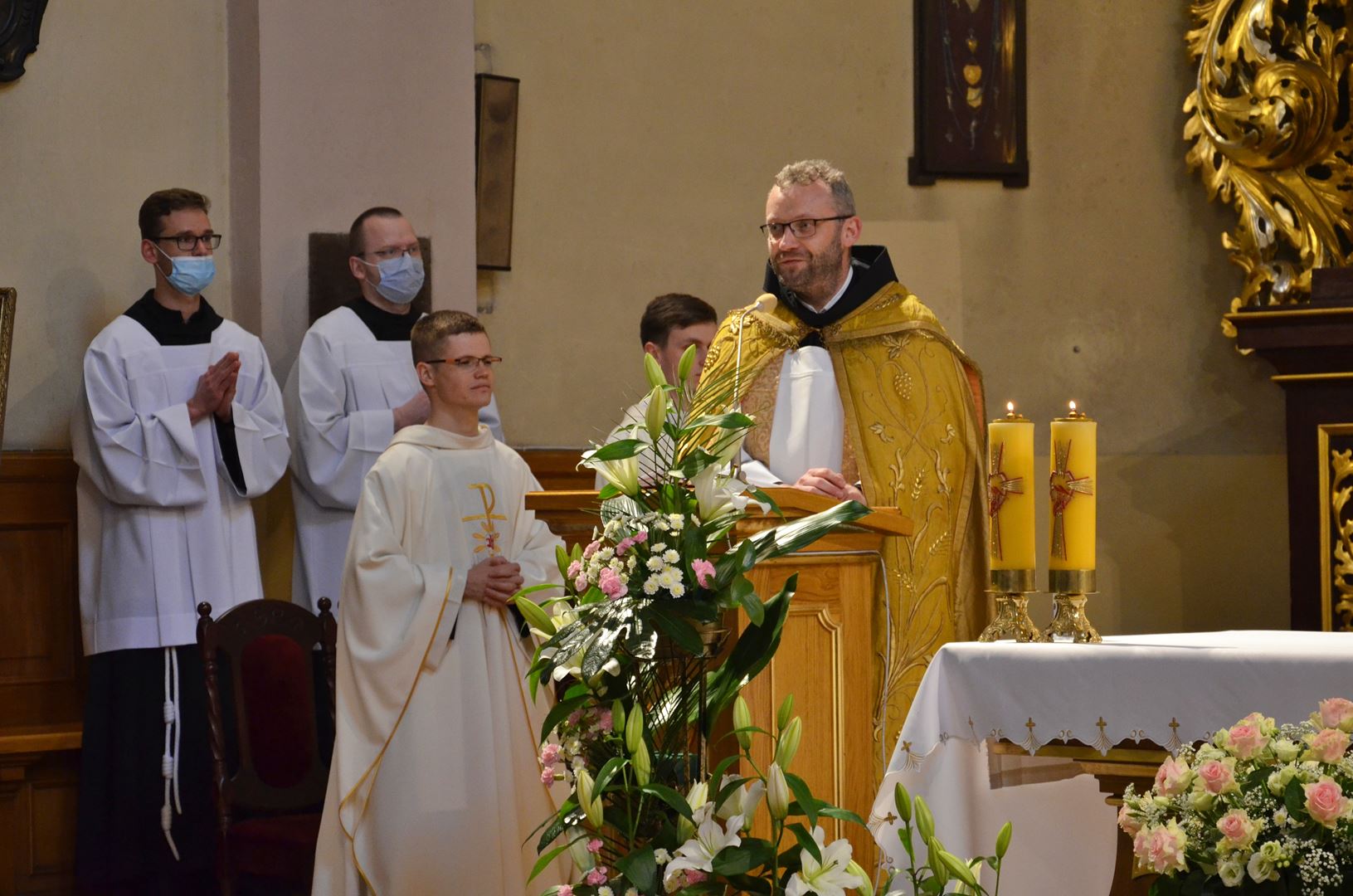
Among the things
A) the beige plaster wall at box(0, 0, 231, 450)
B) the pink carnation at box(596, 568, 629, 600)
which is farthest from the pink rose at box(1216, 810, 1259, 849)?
the beige plaster wall at box(0, 0, 231, 450)

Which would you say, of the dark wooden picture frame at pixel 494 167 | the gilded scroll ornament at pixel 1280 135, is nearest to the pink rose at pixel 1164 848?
the dark wooden picture frame at pixel 494 167

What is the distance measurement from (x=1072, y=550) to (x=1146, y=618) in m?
4.11

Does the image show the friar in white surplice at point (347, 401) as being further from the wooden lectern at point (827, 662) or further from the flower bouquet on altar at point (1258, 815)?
the flower bouquet on altar at point (1258, 815)

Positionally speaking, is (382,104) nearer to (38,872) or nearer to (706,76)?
(706,76)

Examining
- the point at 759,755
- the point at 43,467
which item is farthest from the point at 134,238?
the point at 759,755

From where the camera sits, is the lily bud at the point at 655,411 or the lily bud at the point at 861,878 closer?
the lily bud at the point at 861,878

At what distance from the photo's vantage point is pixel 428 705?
16.9 ft

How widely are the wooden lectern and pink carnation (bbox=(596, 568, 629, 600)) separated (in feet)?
1.59

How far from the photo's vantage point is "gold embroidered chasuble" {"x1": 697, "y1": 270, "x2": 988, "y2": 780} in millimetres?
4371

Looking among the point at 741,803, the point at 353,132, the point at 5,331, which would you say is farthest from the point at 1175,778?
the point at 353,132

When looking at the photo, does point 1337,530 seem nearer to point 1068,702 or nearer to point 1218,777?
point 1068,702

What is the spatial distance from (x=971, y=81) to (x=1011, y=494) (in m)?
4.31

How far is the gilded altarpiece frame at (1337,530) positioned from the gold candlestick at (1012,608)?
326cm

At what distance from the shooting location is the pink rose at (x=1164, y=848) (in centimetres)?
260
